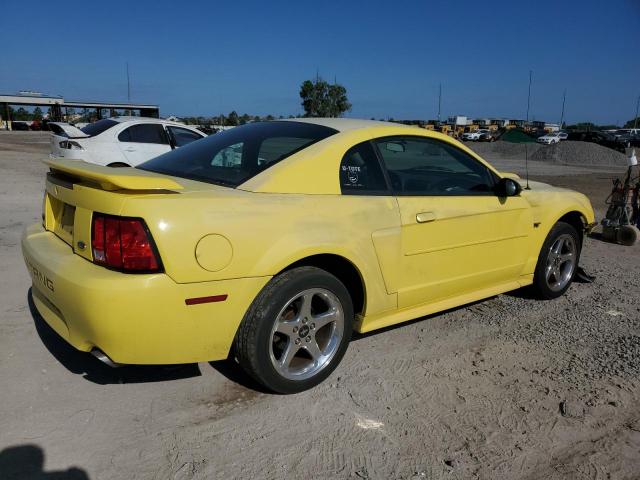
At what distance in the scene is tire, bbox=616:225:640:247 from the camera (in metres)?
7.18

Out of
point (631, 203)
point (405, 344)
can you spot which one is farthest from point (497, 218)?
point (631, 203)

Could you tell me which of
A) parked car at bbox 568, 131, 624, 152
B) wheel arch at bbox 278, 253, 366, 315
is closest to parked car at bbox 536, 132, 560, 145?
parked car at bbox 568, 131, 624, 152

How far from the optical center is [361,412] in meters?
2.82

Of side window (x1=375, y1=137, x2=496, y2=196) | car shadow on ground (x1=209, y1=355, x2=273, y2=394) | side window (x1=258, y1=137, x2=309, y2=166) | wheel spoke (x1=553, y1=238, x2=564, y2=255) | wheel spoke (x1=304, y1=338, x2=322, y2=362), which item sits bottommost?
car shadow on ground (x1=209, y1=355, x2=273, y2=394)

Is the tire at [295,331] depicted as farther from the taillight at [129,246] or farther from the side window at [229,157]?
the side window at [229,157]

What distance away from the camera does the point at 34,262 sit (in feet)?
9.52

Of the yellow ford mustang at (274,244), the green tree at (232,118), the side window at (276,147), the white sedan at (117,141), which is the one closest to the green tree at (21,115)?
the green tree at (232,118)

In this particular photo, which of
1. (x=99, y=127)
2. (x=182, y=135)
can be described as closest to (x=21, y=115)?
(x=99, y=127)

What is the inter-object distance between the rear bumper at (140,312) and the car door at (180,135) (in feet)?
28.8

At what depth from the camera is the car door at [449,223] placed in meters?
3.38

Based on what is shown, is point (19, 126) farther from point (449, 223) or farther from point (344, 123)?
point (449, 223)

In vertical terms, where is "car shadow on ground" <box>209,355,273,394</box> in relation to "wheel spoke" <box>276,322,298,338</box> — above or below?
below

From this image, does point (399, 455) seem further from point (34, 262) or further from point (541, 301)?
point (541, 301)

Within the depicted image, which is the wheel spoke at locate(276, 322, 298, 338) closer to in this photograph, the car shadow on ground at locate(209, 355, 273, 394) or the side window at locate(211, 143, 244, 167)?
the car shadow on ground at locate(209, 355, 273, 394)
